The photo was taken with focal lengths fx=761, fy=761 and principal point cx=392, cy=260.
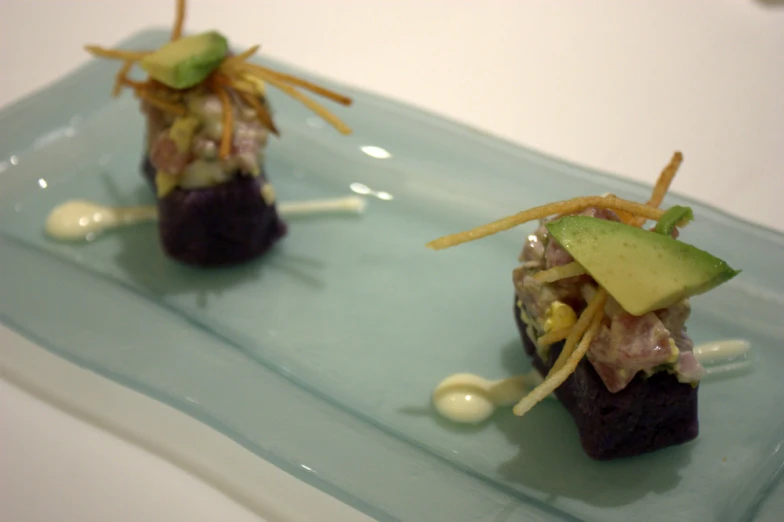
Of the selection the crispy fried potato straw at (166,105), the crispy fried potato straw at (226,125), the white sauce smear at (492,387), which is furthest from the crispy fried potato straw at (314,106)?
the white sauce smear at (492,387)

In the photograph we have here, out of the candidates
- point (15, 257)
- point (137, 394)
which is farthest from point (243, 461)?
point (15, 257)

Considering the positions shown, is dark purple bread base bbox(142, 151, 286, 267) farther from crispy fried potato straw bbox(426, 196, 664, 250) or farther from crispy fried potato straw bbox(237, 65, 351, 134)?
crispy fried potato straw bbox(426, 196, 664, 250)

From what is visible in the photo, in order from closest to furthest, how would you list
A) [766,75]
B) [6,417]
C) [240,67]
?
[6,417]
[240,67]
[766,75]

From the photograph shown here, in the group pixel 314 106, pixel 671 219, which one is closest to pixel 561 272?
pixel 671 219

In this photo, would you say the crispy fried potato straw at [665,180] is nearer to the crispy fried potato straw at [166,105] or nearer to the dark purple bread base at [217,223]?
the dark purple bread base at [217,223]

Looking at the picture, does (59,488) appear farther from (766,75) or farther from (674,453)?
(766,75)

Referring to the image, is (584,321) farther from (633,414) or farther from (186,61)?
(186,61)
